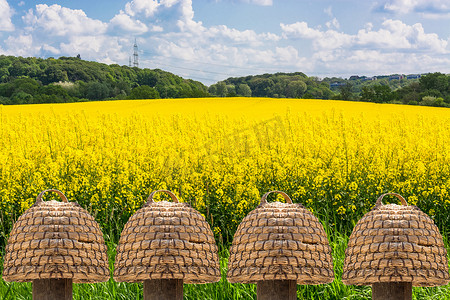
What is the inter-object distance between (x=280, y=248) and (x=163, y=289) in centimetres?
56

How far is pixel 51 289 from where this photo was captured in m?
2.53

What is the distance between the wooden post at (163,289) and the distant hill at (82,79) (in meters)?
43.6

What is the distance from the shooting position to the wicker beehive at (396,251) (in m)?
2.41

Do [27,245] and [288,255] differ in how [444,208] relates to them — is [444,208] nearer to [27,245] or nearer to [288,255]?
[288,255]

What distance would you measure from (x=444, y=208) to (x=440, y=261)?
5565mm

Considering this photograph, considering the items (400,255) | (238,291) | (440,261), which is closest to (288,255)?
(400,255)

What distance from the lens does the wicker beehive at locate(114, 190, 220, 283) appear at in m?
2.30

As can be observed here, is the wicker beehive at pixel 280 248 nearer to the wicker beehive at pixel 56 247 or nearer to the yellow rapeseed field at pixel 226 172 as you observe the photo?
the wicker beehive at pixel 56 247

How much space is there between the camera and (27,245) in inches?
95.6

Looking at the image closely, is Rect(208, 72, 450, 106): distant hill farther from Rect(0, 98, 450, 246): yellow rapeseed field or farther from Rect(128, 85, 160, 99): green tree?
Rect(0, 98, 450, 246): yellow rapeseed field

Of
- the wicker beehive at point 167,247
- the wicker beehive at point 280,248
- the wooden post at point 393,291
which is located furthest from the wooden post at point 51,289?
the wooden post at point 393,291

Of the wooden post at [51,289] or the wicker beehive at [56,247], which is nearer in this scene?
the wicker beehive at [56,247]

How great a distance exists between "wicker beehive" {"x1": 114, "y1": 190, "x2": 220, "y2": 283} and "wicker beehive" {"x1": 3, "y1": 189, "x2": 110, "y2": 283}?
136 mm

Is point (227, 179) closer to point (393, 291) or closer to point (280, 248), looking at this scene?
point (393, 291)
